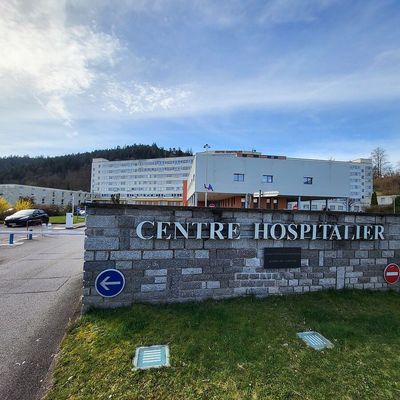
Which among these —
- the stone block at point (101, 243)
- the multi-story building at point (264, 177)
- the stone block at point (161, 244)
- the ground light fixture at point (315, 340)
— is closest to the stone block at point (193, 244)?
the stone block at point (161, 244)

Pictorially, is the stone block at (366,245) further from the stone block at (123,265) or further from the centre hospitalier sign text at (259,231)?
the stone block at (123,265)

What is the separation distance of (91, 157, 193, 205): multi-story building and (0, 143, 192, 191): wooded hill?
1111 centimetres

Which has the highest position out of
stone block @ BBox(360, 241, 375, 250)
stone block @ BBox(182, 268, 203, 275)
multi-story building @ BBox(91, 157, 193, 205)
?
multi-story building @ BBox(91, 157, 193, 205)

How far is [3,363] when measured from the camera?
3281 mm

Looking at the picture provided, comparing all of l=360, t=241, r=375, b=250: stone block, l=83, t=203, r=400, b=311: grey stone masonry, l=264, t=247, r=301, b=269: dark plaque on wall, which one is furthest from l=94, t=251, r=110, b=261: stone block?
l=360, t=241, r=375, b=250: stone block

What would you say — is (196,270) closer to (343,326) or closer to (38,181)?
(343,326)

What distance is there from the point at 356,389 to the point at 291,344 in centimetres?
92

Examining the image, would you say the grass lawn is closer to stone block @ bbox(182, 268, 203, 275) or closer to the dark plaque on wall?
stone block @ bbox(182, 268, 203, 275)

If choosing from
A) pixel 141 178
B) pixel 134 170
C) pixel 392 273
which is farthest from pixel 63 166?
pixel 392 273

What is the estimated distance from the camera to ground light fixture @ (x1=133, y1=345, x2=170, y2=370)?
314 cm

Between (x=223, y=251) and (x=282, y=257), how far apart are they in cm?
125

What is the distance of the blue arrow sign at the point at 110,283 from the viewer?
15.2ft

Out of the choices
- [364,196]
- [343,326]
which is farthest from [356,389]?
[364,196]

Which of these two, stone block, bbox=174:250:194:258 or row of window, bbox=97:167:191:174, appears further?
row of window, bbox=97:167:191:174
